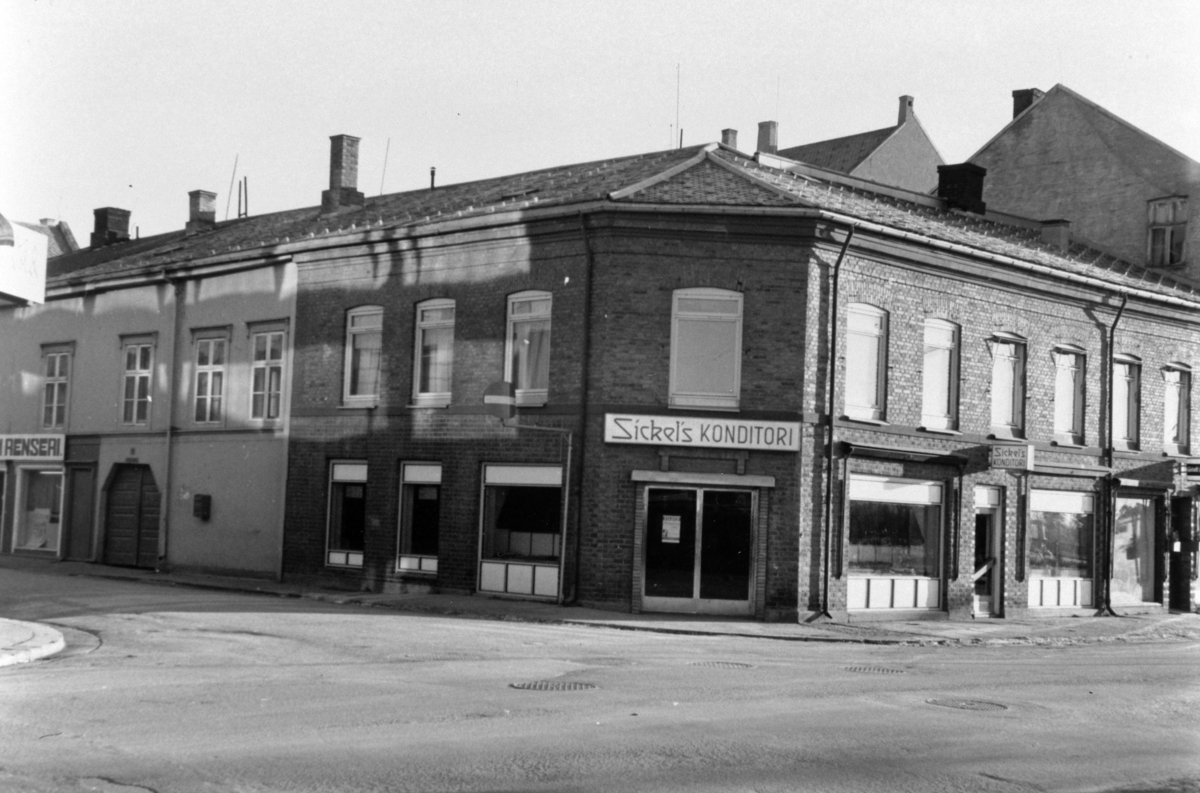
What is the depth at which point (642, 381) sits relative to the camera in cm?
2250

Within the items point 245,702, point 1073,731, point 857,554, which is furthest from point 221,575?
point 1073,731

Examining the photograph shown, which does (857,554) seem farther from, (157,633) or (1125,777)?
(1125,777)

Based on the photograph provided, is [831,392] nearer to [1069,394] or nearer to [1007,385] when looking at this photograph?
[1007,385]

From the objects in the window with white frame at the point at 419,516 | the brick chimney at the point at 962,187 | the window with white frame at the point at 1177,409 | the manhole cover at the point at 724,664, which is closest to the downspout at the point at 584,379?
the window with white frame at the point at 419,516

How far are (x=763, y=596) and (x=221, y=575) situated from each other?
1233 cm

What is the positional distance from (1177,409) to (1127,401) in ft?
6.20

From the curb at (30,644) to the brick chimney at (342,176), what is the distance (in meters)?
17.5

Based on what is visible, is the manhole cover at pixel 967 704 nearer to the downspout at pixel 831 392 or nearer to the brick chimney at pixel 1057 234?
the downspout at pixel 831 392

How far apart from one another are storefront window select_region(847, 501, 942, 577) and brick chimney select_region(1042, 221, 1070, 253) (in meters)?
9.22

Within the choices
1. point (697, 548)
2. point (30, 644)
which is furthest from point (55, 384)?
point (30, 644)

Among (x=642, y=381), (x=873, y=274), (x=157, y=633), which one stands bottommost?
(x=157, y=633)

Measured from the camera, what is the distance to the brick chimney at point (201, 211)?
3772 centimetres

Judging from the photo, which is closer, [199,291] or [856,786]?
[856,786]

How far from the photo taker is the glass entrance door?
22.3 m
